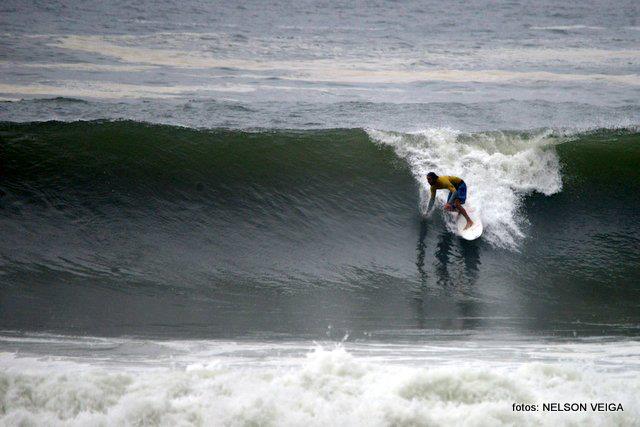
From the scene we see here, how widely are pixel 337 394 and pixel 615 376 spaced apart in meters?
2.71

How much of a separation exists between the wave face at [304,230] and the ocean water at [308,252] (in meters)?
0.04

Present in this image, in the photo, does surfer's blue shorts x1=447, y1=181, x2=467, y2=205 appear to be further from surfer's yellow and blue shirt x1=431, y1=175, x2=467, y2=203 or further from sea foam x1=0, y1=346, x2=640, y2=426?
sea foam x1=0, y1=346, x2=640, y2=426

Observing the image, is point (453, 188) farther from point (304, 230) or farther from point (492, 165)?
point (304, 230)

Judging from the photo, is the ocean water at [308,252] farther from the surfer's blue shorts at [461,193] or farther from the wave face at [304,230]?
the surfer's blue shorts at [461,193]

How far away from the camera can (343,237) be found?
32.7 ft

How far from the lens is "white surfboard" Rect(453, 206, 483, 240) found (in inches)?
383

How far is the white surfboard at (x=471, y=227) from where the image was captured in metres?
9.72

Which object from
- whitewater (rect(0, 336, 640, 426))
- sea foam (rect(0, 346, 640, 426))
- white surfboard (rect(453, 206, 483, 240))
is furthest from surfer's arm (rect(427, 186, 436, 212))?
sea foam (rect(0, 346, 640, 426))

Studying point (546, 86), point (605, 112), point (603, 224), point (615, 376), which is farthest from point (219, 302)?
point (546, 86)

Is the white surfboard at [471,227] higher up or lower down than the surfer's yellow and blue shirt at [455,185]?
lower down

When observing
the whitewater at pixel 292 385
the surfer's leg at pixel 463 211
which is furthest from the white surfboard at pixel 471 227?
the whitewater at pixel 292 385

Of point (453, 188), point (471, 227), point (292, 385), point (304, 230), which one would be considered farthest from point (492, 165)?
point (292, 385)

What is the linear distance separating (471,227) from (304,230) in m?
2.44

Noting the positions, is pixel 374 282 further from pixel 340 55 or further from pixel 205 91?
pixel 340 55
